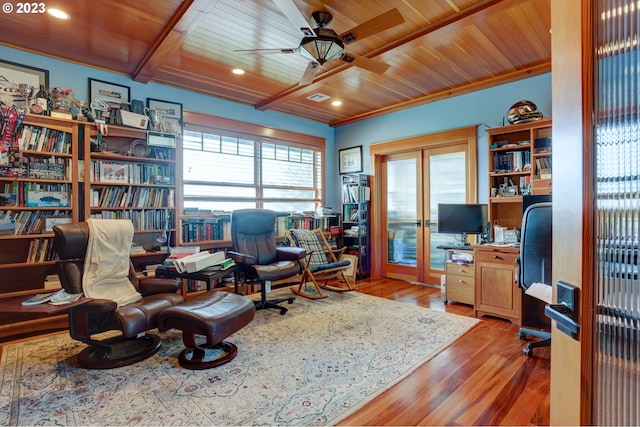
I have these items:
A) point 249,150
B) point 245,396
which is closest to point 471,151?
point 249,150

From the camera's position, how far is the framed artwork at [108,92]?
3.38 meters

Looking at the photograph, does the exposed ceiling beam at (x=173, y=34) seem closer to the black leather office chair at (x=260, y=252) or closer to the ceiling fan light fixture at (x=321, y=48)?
the ceiling fan light fixture at (x=321, y=48)

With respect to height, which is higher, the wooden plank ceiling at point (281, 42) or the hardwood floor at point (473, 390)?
the wooden plank ceiling at point (281, 42)

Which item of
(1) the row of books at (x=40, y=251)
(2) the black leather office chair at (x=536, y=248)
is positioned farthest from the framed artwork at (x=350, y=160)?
(1) the row of books at (x=40, y=251)

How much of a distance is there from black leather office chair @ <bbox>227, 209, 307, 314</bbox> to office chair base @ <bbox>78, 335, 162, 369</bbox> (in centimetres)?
105

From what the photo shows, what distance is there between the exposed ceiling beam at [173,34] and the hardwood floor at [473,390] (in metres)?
2.87

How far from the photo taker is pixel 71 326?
217 centimetres

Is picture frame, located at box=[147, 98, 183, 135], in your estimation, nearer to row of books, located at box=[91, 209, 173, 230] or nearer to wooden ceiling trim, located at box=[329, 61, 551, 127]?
row of books, located at box=[91, 209, 173, 230]

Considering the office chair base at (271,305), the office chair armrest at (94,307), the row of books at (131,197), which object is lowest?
the office chair base at (271,305)

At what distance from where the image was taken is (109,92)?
348 centimetres

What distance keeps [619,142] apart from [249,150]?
4.51 metres

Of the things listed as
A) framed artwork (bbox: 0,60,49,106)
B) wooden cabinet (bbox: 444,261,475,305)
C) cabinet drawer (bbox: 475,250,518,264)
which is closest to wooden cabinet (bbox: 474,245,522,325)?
cabinet drawer (bbox: 475,250,518,264)

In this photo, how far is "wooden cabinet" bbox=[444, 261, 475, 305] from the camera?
3564mm

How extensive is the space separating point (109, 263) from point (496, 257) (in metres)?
3.48
